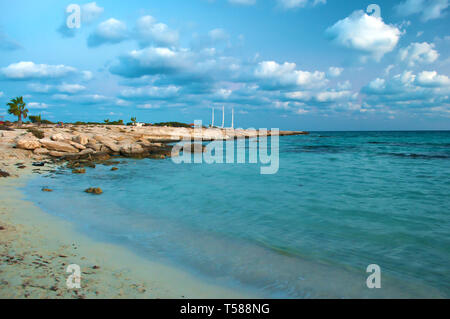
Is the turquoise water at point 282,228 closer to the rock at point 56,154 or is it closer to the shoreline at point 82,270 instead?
the shoreline at point 82,270

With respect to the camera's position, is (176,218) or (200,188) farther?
(200,188)

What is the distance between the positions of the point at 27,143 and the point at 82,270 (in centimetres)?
2393

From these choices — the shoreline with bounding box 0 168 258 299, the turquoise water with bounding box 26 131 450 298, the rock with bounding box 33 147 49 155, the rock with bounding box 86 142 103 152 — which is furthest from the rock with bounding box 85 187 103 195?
the rock with bounding box 86 142 103 152

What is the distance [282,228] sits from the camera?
8.23 m

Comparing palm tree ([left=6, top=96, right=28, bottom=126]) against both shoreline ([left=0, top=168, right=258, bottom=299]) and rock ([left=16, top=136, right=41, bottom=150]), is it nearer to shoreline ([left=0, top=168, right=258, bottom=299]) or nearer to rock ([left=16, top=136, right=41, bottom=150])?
rock ([left=16, top=136, right=41, bottom=150])

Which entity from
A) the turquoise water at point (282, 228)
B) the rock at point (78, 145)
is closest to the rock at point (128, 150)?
the rock at point (78, 145)

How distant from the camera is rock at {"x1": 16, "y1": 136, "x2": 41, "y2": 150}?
23125 mm

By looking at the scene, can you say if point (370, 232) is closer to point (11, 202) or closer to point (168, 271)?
point (168, 271)

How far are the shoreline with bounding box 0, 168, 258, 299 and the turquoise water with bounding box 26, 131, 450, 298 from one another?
0.44 meters

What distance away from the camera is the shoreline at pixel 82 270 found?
429cm

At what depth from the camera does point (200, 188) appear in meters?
14.5

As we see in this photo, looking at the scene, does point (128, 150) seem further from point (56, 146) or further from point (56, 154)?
point (56, 154)
